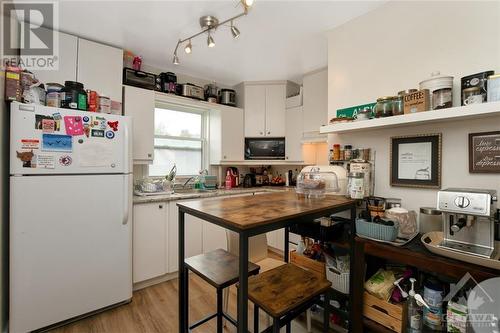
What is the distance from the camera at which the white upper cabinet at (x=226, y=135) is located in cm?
335

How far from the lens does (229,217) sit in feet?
3.18

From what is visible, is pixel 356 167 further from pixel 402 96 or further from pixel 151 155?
pixel 151 155

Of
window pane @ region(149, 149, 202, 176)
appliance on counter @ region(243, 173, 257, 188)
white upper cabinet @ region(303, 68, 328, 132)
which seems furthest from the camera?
appliance on counter @ region(243, 173, 257, 188)

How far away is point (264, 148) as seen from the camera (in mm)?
3555

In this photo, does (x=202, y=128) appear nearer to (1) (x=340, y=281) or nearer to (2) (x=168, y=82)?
(2) (x=168, y=82)

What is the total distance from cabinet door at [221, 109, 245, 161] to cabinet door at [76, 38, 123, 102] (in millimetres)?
1380

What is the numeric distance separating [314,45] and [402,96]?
124cm

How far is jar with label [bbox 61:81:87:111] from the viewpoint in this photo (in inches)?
72.9

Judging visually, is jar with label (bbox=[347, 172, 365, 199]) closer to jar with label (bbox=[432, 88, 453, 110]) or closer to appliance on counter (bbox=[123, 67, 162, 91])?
jar with label (bbox=[432, 88, 453, 110])

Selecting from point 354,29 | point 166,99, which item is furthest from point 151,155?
point 354,29

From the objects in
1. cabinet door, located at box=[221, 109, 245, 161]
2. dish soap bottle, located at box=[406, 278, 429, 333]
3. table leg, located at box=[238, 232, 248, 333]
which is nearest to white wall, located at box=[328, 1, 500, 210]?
dish soap bottle, located at box=[406, 278, 429, 333]

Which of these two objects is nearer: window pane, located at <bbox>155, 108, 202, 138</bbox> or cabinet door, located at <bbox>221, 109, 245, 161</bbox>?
window pane, located at <bbox>155, 108, 202, 138</bbox>

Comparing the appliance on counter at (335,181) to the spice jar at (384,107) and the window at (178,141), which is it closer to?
the spice jar at (384,107)

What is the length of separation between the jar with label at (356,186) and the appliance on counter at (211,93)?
2349 millimetres
